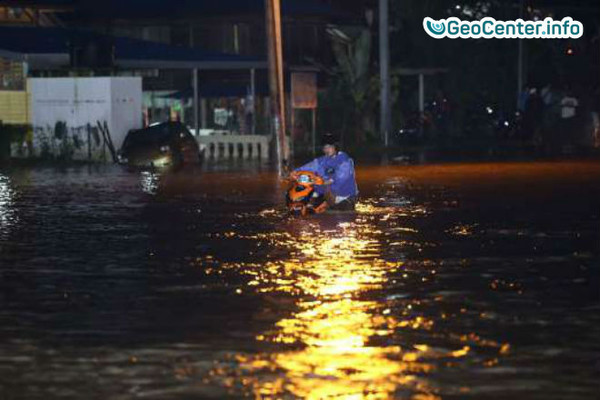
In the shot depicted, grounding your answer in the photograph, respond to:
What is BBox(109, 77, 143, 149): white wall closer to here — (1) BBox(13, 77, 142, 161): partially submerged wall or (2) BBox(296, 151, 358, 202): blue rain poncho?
(1) BBox(13, 77, 142, 161): partially submerged wall

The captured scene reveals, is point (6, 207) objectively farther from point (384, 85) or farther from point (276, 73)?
point (384, 85)

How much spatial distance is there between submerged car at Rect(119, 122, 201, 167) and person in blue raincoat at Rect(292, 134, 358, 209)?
747 inches

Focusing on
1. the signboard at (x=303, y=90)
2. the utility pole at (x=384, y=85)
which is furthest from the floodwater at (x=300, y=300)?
the utility pole at (x=384, y=85)

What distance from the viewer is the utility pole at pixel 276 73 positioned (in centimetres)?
3828

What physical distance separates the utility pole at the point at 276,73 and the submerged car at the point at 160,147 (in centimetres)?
520

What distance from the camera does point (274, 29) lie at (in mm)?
38812

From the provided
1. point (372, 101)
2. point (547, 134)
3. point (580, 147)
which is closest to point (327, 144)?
point (580, 147)

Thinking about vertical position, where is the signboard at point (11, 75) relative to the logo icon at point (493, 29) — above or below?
below

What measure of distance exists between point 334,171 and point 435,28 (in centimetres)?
5141

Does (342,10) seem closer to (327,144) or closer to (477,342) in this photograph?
(327,144)

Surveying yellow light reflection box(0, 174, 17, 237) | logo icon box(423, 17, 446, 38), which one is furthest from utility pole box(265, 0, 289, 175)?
logo icon box(423, 17, 446, 38)

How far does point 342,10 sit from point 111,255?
164ft

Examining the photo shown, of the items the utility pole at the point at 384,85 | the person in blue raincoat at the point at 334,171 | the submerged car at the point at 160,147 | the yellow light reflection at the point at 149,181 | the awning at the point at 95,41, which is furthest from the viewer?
the utility pole at the point at 384,85

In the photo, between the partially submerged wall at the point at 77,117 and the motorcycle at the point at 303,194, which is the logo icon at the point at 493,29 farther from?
the motorcycle at the point at 303,194
